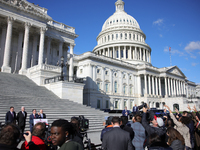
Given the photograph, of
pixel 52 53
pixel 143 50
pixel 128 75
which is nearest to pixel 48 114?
pixel 52 53

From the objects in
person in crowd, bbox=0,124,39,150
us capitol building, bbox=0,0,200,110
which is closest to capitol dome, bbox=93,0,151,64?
us capitol building, bbox=0,0,200,110

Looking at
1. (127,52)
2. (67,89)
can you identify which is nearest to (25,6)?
(67,89)

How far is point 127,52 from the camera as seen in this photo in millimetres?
77375

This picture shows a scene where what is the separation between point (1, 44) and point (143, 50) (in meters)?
58.8

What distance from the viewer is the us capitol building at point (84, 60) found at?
30781mm

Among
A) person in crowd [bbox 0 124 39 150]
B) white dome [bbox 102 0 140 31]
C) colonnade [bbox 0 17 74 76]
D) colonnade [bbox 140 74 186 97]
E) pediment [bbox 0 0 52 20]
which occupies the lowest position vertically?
person in crowd [bbox 0 124 39 150]

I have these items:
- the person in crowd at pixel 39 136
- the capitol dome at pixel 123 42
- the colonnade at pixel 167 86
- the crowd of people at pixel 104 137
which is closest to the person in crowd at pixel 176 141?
the crowd of people at pixel 104 137

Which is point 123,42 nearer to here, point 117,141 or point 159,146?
point 117,141

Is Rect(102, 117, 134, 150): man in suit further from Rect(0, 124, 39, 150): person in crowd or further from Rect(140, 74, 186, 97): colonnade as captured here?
Rect(140, 74, 186, 97): colonnade

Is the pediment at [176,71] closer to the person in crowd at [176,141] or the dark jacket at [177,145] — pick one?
the person in crowd at [176,141]

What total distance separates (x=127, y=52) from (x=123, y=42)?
5304 millimetres

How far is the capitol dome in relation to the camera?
7475 cm

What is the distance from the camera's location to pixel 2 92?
18.8 meters

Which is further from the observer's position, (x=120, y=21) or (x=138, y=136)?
(x=120, y=21)
